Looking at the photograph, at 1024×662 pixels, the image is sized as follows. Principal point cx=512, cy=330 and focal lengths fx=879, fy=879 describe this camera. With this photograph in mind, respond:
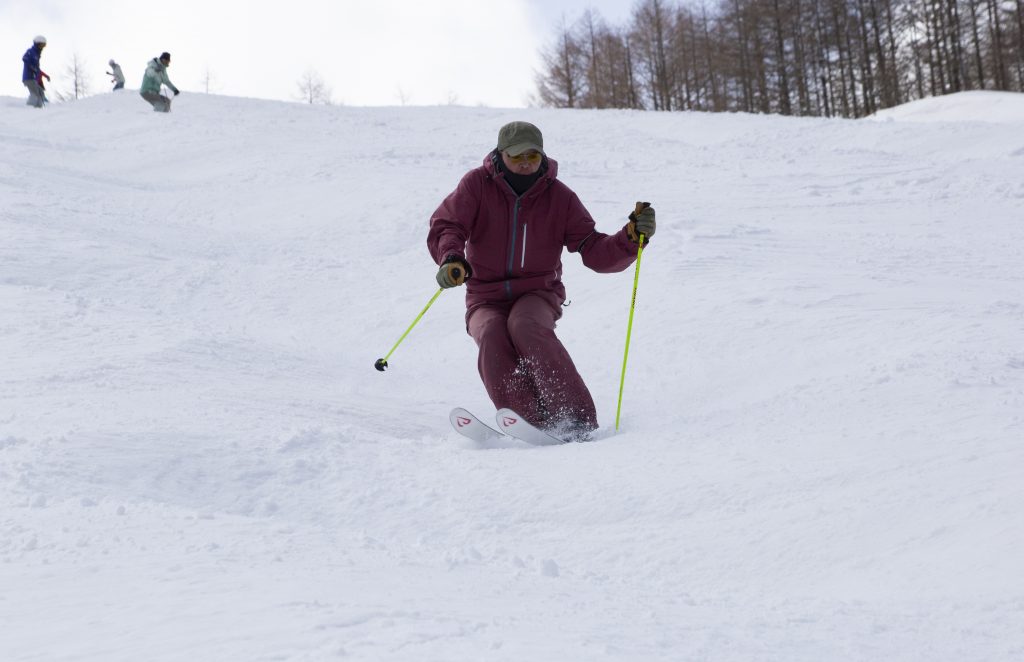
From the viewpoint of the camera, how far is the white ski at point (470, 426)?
406 cm

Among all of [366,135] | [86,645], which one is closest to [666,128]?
[366,135]

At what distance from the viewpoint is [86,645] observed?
5.46 ft

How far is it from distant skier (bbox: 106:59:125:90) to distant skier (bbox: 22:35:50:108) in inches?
91.3

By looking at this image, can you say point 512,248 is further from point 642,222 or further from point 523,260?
point 642,222

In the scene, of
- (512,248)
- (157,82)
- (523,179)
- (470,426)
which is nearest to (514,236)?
(512,248)

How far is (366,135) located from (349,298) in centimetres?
831

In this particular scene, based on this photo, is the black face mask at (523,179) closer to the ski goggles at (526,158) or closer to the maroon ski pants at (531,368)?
the ski goggles at (526,158)

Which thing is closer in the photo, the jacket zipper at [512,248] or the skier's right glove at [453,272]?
the skier's right glove at [453,272]

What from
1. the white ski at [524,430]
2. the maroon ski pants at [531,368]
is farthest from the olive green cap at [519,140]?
the white ski at [524,430]

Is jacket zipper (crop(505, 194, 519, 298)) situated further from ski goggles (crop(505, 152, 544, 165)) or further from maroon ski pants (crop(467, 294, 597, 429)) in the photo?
ski goggles (crop(505, 152, 544, 165))

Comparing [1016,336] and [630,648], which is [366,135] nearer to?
[1016,336]

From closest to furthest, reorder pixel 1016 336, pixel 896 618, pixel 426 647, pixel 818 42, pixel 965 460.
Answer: pixel 426 647
pixel 896 618
pixel 965 460
pixel 1016 336
pixel 818 42

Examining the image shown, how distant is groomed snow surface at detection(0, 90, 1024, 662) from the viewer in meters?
1.89

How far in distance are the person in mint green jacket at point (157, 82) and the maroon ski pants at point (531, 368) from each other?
619 inches
